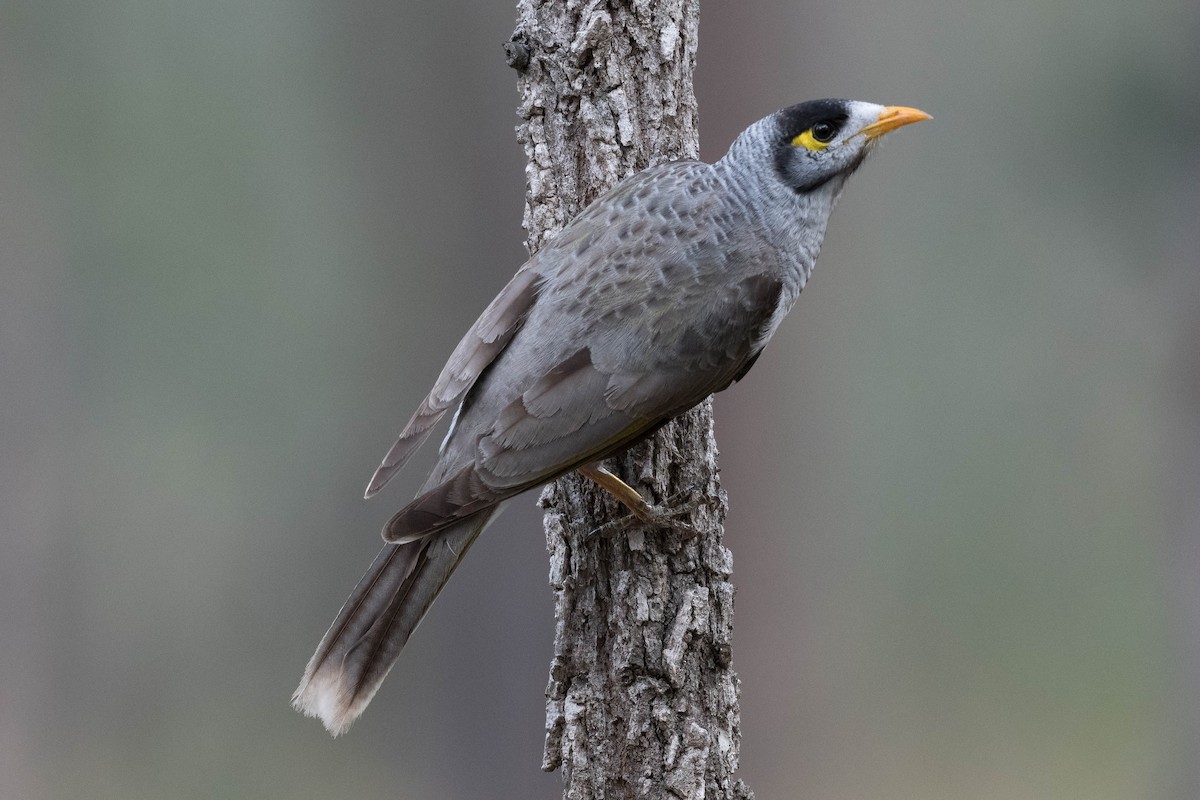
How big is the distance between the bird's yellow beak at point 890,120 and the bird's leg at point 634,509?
86 cm

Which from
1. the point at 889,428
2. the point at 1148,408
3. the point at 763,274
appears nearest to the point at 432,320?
the point at 889,428

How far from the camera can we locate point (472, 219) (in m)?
4.53

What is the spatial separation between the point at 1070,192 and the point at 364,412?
311cm

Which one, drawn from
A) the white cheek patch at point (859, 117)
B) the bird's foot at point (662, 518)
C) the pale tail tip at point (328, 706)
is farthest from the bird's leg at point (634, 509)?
the white cheek patch at point (859, 117)

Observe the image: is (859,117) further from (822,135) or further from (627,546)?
(627,546)

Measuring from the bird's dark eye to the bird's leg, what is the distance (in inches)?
31.6

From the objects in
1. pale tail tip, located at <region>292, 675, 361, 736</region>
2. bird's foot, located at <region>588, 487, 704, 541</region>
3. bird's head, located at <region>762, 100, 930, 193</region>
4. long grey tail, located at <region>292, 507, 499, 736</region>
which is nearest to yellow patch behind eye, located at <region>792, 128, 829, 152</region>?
bird's head, located at <region>762, 100, 930, 193</region>

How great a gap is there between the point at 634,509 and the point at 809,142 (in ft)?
2.80

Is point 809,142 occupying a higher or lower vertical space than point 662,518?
higher

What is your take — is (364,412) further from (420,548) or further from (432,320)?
(420,548)

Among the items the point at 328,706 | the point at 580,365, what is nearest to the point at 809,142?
the point at 580,365

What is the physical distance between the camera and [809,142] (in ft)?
7.64

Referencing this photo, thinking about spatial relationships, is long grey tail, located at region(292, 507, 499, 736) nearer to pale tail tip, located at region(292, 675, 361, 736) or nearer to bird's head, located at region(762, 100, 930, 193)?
pale tail tip, located at region(292, 675, 361, 736)

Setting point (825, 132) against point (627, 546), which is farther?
point (825, 132)
